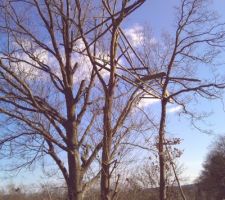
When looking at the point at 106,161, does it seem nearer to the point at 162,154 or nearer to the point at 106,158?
the point at 106,158

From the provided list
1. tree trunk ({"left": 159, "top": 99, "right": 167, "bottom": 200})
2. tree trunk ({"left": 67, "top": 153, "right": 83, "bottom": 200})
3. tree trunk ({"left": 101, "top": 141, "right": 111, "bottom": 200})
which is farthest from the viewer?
tree trunk ({"left": 67, "top": 153, "right": 83, "bottom": 200})

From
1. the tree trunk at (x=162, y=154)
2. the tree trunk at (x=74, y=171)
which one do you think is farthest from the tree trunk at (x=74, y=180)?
the tree trunk at (x=162, y=154)

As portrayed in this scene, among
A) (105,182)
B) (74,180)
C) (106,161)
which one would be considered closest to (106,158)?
(106,161)

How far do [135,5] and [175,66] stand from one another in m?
6.00

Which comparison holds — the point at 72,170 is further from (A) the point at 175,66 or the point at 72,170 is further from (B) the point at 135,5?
(B) the point at 135,5

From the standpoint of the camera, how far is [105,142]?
6688 millimetres

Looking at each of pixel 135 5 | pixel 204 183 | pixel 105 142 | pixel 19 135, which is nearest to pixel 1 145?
pixel 19 135

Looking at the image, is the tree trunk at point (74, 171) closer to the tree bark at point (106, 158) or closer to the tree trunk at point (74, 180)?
the tree trunk at point (74, 180)

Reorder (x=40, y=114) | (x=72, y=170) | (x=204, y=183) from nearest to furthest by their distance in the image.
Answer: (x=72, y=170), (x=40, y=114), (x=204, y=183)

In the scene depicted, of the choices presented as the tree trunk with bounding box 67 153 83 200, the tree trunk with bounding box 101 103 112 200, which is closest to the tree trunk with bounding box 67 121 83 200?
the tree trunk with bounding box 67 153 83 200

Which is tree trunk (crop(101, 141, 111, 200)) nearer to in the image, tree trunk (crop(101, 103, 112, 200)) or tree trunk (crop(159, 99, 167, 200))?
tree trunk (crop(101, 103, 112, 200))

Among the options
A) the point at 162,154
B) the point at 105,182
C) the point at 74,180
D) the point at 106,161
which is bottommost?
the point at 105,182

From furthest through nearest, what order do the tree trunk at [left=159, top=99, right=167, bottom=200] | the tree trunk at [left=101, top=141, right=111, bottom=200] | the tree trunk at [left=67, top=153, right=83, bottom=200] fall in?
the tree trunk at [left=67, top=153, right=83, bottom=200] < the tree trunk at [left=159, top=99, right=167, bottom=200] < the tree trunk at [left=101, top=141, right=111, bottom=200]

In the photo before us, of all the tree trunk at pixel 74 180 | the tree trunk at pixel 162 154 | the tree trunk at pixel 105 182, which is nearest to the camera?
the tree trunk at pixel 105 182
